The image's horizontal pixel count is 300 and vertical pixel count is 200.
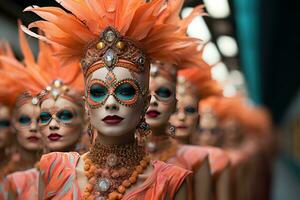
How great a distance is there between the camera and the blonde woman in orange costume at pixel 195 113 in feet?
13.6

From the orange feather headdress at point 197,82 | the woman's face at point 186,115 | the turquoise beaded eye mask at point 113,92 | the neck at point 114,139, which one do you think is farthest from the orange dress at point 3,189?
the orange feather headdress at point 197,82

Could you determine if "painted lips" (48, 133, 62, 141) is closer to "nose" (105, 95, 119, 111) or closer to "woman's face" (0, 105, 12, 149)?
"nose" (105, 95, 119, 111)

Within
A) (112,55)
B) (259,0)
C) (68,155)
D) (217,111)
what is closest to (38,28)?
(112,55)

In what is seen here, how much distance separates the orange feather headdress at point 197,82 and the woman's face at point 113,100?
66.4 inches

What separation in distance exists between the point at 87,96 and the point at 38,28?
36cm

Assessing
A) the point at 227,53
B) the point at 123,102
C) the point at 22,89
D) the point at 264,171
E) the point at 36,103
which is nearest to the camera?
the point at 123,102

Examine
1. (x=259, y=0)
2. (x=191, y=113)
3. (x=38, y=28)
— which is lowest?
(x=191, y=113)

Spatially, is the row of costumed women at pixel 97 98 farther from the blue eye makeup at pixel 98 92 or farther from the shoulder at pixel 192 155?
the shoulder at pixel 192 155

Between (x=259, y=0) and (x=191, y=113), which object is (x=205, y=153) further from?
Answer: (x=259, y=0)

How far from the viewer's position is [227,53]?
7848mm

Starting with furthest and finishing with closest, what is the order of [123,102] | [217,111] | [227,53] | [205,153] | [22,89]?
[227,53]
[217,111]
[205,153]
[22,89]
[123,102]

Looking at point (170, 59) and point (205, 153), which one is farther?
point (205, 153)

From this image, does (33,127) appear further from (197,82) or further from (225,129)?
(225,129)

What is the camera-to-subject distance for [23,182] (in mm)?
3381
